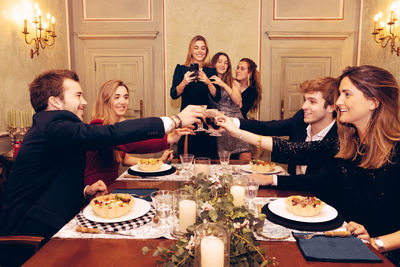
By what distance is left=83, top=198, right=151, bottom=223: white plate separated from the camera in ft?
4.42

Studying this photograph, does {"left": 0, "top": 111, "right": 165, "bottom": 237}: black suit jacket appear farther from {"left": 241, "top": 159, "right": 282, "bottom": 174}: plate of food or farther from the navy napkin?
{"left": 241, "top": 159, "right": 282, "bottom": 174}: plate of food

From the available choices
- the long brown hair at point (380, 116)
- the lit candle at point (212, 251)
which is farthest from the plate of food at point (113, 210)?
the long brown hair at point (380, 116)

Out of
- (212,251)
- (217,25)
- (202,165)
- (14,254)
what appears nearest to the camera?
(212,251)

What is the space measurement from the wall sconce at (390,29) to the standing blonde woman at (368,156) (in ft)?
8.75

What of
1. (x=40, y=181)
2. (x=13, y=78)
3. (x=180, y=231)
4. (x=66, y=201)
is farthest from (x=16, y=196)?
(x=13, y=78)

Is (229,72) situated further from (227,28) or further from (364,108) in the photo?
(364,108)

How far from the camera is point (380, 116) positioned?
166 centimetres

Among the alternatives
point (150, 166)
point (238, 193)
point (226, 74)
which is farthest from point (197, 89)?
point (238, 193)

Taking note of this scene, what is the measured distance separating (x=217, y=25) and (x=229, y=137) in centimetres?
212

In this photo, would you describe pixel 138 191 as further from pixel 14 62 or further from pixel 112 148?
pixel 14 62

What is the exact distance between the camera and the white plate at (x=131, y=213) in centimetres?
135

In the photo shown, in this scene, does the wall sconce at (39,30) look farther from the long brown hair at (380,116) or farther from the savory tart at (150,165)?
the long brown hair at (380,116)

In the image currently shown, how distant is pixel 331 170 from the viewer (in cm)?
194

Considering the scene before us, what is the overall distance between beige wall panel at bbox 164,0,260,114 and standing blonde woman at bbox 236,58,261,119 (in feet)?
2.15
